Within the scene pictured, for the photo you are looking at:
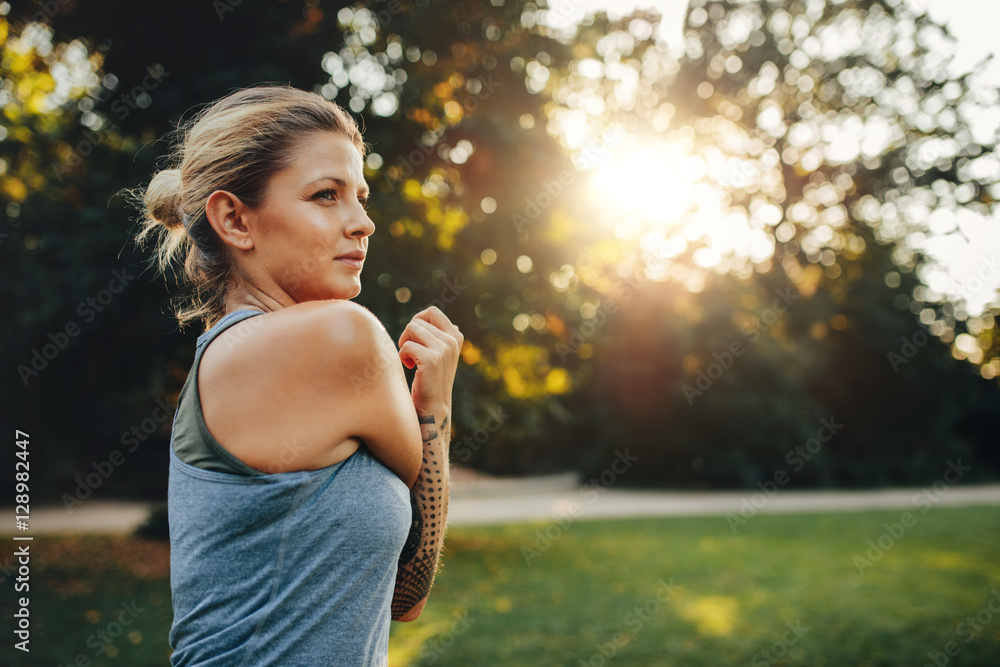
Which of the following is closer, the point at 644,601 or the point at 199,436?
the point at 199,436

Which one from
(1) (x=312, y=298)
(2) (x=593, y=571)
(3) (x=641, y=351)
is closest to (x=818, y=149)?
(3) (x=641, y=351)

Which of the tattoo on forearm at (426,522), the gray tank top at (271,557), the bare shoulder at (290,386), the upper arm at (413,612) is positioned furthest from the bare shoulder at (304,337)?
the upper arm at (413,612)

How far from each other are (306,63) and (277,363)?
30.1 ft

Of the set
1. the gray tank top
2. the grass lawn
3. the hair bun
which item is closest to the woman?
the gray tank top

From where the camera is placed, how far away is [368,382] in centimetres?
123

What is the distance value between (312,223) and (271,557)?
2.06 ft

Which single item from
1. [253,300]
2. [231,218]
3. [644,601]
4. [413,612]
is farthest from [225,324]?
[644,601]

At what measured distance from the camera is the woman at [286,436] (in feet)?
3.84

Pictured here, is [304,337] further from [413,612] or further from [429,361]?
[413,612]

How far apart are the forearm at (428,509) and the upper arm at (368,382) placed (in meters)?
0.18

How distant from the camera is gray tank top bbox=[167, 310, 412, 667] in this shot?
1163mm

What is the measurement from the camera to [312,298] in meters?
1.43

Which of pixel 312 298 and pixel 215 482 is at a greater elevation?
pixel 312 298

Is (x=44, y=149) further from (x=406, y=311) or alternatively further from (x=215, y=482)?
(x=215, y=482)
